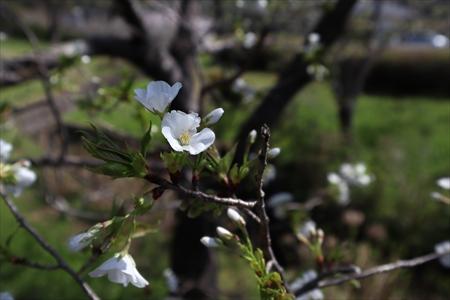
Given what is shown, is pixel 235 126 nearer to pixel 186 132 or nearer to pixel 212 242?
pixel 212 242

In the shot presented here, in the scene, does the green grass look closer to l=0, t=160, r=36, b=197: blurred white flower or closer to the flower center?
l=0, t=160, r=36, b=197: blurred white flower

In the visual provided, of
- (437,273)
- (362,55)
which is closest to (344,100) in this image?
(437,273)

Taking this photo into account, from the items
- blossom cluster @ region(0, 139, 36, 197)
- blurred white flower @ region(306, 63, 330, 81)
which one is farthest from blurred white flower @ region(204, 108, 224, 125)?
blurred white flower @ region(306, 63, 330, 81)

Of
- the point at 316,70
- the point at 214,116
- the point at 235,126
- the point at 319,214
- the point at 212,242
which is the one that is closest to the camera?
the point at 214,116

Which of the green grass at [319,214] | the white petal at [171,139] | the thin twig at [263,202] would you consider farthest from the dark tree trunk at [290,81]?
the white petal at [171,139]

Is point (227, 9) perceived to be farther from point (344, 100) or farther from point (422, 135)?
point (422, 135)

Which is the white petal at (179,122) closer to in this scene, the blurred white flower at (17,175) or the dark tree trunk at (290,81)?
the blurred white flower at (17,175)

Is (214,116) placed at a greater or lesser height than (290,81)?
greater

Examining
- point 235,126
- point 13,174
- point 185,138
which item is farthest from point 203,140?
point 235,126
